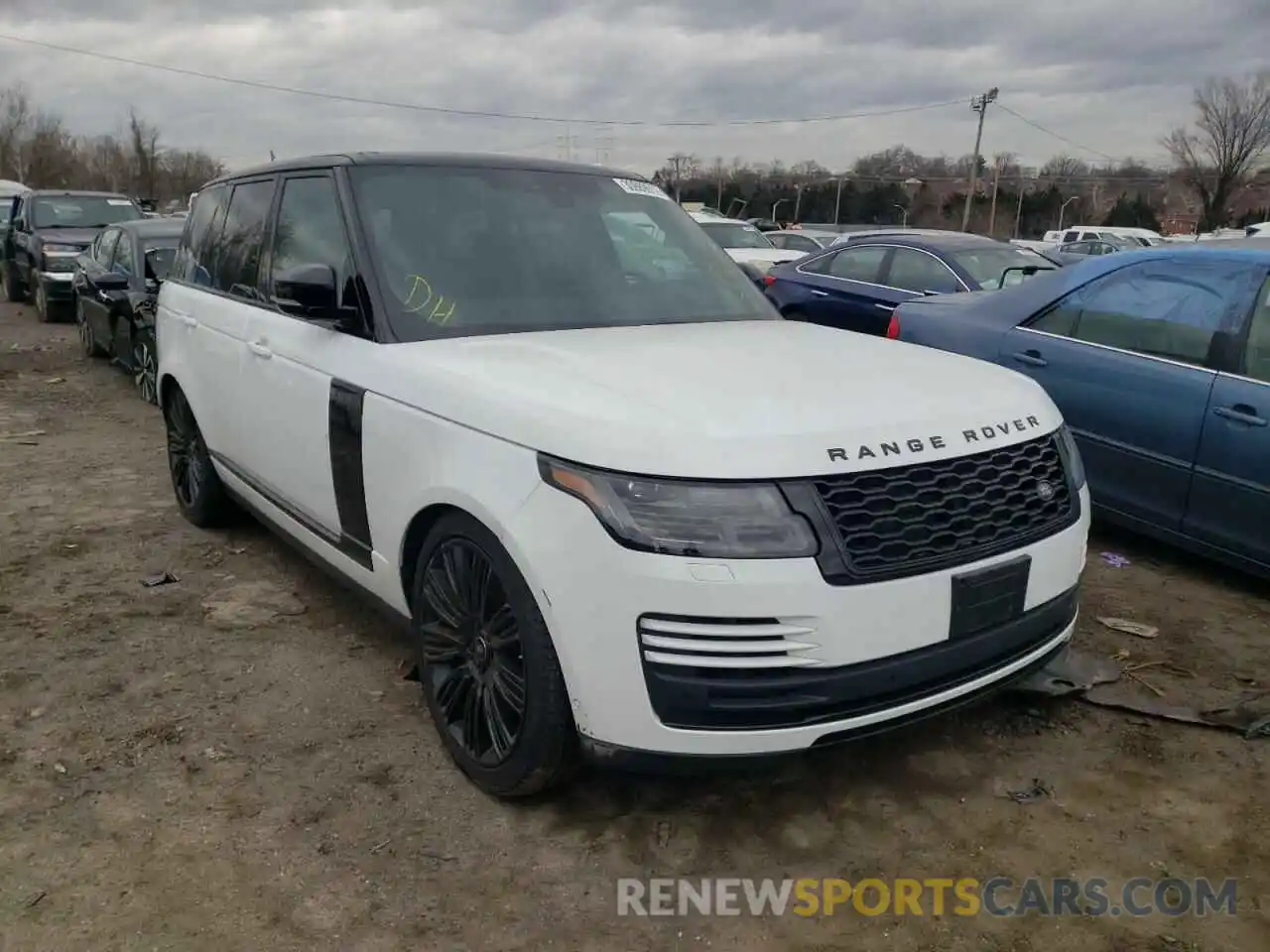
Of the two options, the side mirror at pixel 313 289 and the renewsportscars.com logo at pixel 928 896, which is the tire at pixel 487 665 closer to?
the renewsportscars.com logo at pixel 928 896

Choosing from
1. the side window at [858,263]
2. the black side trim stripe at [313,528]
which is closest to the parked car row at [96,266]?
the black side trim stripe at [313,528]

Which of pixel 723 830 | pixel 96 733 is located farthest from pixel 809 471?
pixel 96 733

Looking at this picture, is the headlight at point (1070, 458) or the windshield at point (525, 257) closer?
the headlight at point (1070, 458)

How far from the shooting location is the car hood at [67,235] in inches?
557

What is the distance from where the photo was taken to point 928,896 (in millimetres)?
2578

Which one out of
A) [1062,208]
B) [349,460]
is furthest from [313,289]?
[1062,208]

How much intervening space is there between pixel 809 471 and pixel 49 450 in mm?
6710

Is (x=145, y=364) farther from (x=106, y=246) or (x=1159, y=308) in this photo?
(x=1159, y=308)

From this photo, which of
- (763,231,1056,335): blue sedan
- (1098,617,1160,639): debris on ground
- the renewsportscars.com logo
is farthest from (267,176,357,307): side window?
(763,231,1056,335): blue sedan

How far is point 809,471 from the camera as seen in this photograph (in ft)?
7.77

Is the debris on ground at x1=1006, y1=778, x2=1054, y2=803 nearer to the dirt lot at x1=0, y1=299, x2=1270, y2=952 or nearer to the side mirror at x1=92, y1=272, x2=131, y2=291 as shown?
the dirt lot at x1=0, y1=299, x2=1270, y2=952

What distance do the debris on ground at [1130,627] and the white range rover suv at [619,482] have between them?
1.39 m

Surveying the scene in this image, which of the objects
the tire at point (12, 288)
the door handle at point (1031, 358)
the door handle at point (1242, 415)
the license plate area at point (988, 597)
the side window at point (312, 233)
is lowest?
the tire at point (12, 288)

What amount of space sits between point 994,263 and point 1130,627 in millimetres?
5409
